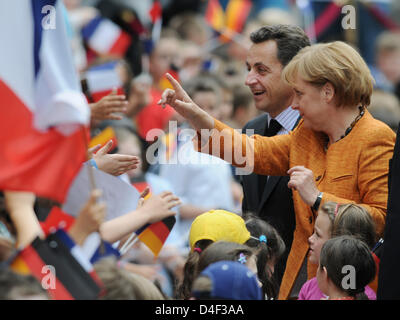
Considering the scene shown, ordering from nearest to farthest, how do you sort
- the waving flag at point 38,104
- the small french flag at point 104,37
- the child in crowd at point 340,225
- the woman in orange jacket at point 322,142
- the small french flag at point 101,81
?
the waving flag at point 38,104, the child in crowd at point 340,225, the woman in orange jacket at point 322,142, the small french flag at point 101,81, the small french flag at point 104,37

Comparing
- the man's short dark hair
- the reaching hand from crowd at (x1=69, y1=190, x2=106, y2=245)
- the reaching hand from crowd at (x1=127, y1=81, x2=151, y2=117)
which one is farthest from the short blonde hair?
the reaching hand from crowd at (x1=127, y1=81, x2=151, y2=117)

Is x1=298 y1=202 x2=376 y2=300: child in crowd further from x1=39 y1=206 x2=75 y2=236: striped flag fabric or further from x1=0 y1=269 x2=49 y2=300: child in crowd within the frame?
x1=0 y1=269 x2=49 y2=300: child in crowd

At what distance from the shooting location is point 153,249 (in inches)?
191

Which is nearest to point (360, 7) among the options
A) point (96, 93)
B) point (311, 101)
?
point (96, 93)

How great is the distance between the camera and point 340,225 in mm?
4352

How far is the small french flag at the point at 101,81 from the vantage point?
653 centimetres

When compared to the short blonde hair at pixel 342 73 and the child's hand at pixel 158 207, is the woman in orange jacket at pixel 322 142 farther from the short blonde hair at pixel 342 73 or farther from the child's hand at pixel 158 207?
the child's hand at pixel 158 207

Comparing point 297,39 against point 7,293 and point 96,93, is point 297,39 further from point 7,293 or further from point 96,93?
point 7,293

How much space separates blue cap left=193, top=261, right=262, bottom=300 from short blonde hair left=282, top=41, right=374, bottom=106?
52.9 inches

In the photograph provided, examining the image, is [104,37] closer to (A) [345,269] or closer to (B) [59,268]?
(A) [345,269]

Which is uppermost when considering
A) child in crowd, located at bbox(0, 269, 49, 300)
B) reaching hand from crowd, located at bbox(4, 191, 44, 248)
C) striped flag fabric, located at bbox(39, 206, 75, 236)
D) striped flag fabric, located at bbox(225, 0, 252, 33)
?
child in crowd, located at bbox(0, 269, 49, 300)

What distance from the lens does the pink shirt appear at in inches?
166

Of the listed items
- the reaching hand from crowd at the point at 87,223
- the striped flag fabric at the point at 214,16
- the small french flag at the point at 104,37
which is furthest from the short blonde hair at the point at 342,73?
the striped flag fabric at the point at 214,16

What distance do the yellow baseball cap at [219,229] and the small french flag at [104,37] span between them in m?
5.63
